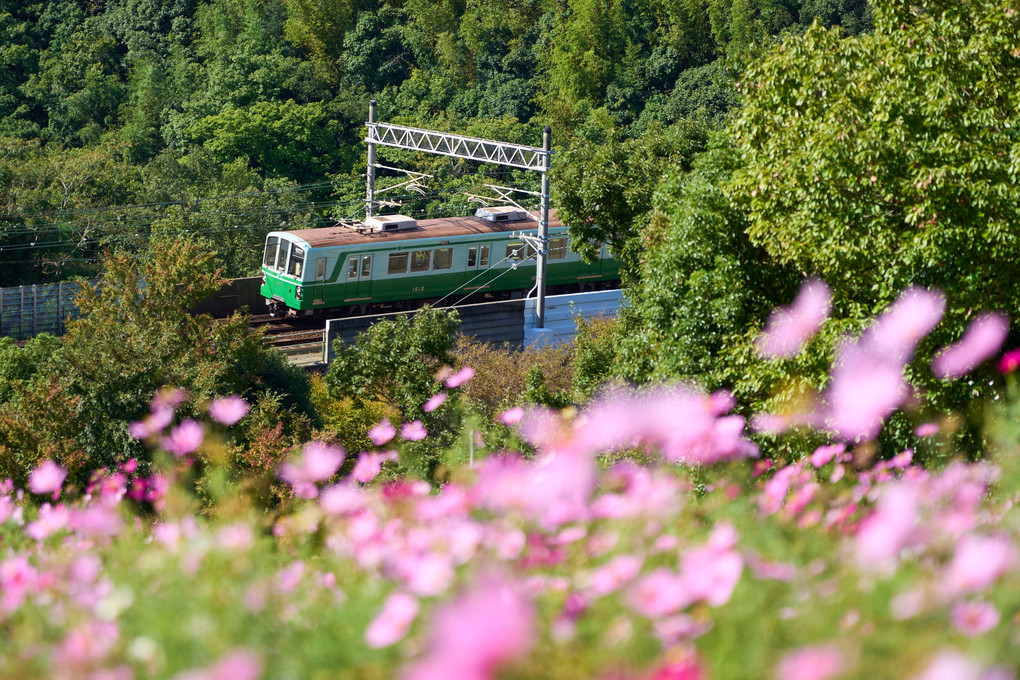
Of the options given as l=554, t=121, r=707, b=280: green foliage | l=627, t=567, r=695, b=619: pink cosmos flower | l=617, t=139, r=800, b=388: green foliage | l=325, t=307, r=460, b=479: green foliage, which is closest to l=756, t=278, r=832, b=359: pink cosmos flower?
l=617, t=139, r=800, b=388: green foliage

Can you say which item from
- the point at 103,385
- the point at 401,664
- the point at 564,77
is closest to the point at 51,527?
the point at 401,664

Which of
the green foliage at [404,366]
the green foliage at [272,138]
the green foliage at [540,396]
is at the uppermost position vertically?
the green foliage at [540,396]

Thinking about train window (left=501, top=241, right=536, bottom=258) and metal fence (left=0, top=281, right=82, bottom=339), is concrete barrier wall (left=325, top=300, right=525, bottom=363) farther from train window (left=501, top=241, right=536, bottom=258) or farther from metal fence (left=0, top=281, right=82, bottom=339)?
metal fence (left=0, top=281, right=82, bottom=339)

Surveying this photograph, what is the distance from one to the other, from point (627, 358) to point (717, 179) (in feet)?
6.92

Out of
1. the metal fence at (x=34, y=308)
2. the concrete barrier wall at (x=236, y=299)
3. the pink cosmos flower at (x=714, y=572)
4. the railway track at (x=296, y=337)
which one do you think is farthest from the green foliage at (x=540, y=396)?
the metal fence at (x=34, y=308)

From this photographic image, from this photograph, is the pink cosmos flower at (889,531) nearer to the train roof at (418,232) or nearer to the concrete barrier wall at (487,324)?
the concrete barrier wall at (487,324)

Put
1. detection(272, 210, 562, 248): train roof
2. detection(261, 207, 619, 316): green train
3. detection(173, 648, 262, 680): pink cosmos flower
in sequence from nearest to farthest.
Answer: detection(173, 648, 262, 680): pink cosmos flower, detection(272, 210, 562, 248): train roof, detection(261, 207, 619, 316): green train

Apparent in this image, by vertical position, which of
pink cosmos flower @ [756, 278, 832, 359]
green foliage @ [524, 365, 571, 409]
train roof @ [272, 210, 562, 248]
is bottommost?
train roof @ [272, 210, 562, 248]

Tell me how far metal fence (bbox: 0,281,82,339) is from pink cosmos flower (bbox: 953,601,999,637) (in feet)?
89.6

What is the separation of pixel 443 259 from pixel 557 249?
3.43m

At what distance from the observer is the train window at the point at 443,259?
2594cm

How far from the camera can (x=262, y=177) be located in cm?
5091

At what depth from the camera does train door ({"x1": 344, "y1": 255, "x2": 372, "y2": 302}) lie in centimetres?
2492

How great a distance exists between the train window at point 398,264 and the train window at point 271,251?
2688 mm
